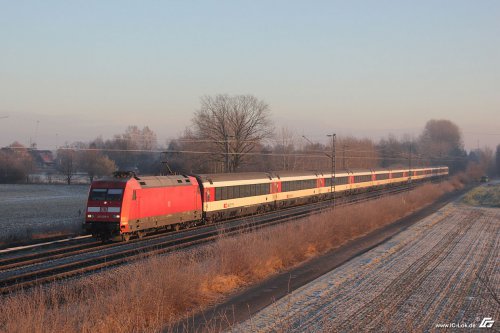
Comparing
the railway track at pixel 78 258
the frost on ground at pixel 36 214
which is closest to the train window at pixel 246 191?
the railway track at pixel 78 258

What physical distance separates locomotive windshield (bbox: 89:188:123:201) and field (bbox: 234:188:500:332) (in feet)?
35.3

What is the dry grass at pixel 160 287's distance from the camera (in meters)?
10.3

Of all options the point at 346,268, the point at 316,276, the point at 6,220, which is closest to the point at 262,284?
the point at 316,276

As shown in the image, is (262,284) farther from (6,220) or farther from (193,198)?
(6,220)

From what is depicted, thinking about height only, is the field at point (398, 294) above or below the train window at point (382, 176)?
below

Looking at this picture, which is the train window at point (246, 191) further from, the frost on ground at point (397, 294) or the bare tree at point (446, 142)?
the bare tree at point (446, 142)

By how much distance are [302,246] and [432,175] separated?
92496mm

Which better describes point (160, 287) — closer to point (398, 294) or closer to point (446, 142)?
point (398, 294)

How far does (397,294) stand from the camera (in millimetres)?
14688

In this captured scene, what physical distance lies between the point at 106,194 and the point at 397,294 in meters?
14.5

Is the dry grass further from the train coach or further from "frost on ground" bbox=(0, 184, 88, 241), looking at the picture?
"frost on ground" bbox=(0, 184, 88, 241)

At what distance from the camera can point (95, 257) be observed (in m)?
20.2

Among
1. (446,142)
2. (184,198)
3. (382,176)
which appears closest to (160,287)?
(184,198)

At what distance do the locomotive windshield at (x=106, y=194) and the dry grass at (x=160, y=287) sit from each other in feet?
19.0
